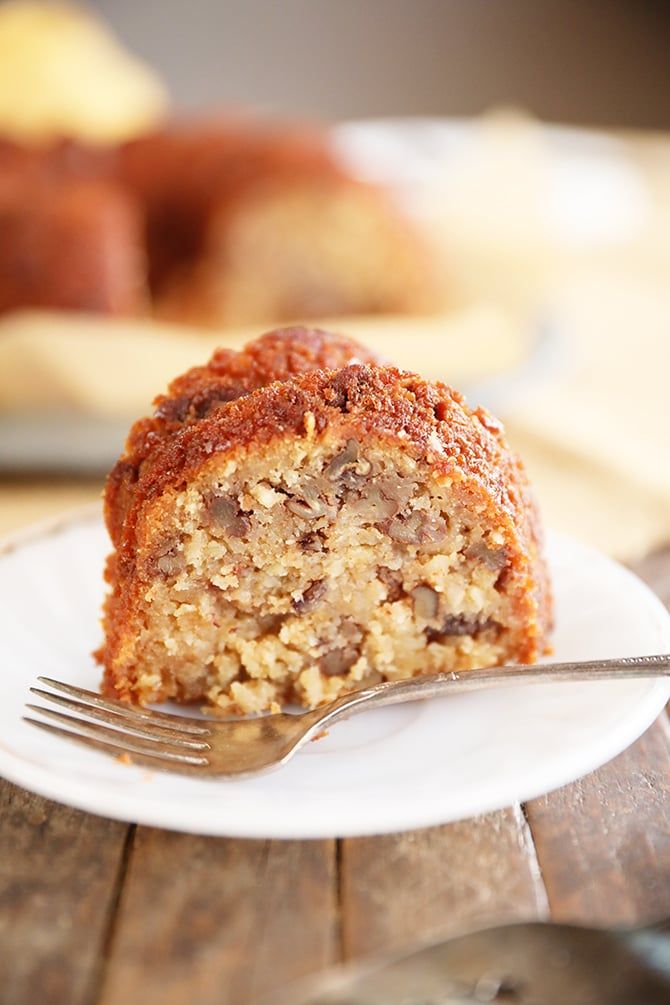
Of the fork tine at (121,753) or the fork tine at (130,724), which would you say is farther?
the fork tine at (130,724)

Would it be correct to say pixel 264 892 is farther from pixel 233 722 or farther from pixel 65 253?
pixel 65 253

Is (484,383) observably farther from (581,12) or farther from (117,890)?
(581,12)

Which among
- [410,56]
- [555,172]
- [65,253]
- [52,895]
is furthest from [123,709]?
[410,56]

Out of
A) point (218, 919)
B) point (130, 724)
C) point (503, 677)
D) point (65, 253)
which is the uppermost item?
point (65, 253)

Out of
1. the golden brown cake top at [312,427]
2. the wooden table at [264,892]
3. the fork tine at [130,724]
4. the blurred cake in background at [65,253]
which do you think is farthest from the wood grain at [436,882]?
the blurred cake in background at [65,253]

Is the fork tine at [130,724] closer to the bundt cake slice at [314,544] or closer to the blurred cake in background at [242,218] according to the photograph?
the bundt cake slice at [314,544]

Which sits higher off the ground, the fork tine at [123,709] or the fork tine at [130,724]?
the fork tine at [123,709]
